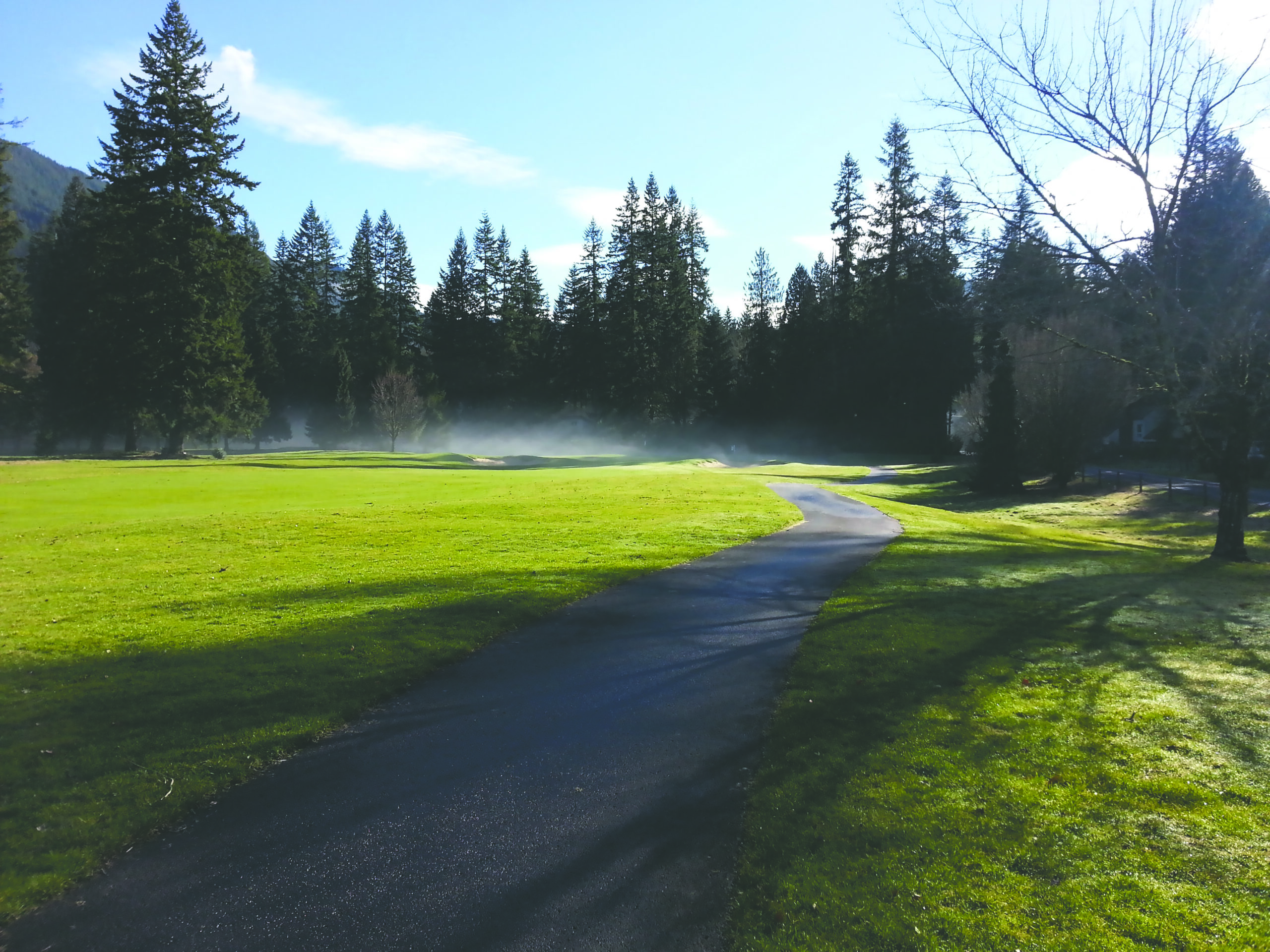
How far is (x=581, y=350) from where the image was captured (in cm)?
8462

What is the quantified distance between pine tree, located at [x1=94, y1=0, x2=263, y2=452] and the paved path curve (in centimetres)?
5163

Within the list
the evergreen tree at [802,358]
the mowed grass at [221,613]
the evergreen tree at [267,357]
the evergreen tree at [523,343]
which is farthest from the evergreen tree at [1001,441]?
the evergreen tree at [267,357]

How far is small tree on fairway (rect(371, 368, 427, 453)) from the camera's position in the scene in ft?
237

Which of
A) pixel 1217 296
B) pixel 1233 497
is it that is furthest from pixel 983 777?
pixel 1233 497

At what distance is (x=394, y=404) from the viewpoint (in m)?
72.3

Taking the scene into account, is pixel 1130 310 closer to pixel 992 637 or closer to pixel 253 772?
pixel 992 637

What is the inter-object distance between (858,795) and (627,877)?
5.89ft

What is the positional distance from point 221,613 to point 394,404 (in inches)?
2577

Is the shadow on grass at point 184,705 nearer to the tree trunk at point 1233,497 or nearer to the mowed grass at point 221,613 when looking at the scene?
the mowed grass at point 221,613

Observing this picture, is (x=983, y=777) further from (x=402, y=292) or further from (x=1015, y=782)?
(x=402, y=292)

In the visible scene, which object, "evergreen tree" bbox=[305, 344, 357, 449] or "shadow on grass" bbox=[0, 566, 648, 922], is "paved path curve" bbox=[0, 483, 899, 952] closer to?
"shadow on grass" bbox=[0, 566, 648, 922]

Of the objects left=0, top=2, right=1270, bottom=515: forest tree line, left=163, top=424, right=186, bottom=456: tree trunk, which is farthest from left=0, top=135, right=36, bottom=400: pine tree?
left=163, top=424, right=186, bottom=456: tree trunk

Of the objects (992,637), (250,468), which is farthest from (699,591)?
(250,468)

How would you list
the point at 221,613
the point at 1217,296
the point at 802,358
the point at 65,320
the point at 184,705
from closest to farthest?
the point at 184,705 → the point at 221,613 → the point at 1217,296 → the point at 65,320 → the point at 802,358
